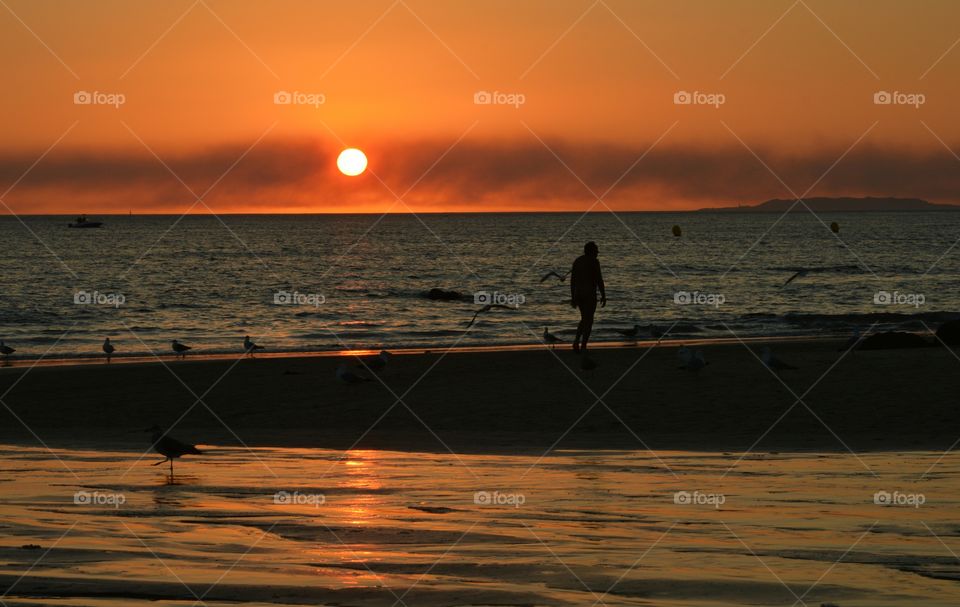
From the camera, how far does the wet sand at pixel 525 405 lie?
1666cm

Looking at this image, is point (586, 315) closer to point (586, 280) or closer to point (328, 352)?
point (586, 280)

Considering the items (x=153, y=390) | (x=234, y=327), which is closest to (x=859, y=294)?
(x=234, y=327)

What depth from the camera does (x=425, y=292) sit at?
68.4m

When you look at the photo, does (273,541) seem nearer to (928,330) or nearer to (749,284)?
(928,330)

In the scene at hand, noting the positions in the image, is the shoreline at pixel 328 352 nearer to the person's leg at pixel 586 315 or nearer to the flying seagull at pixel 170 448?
the person's leg at pixel 586 315

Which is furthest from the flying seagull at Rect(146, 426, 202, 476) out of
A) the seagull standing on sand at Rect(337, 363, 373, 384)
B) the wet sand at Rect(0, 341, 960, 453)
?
the seagull standing on sand at Rect(337, 363, 373, 384)

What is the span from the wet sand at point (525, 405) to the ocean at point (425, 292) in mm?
11760

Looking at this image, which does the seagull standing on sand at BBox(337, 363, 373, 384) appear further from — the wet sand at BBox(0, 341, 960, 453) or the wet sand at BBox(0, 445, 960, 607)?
the wet sand at BBox(0, 445, 960, 607)

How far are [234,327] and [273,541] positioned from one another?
38965mm

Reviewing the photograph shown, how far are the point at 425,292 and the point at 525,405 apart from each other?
49249 millimetres

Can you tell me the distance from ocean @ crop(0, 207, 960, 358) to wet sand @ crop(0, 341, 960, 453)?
463 inches

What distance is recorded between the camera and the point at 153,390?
21.9 meters

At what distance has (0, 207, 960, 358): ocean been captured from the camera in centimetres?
4169

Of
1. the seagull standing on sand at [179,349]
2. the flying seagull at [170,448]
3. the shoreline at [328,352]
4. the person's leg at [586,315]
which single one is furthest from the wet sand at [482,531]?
the seagull standing on sand at [179,349]
